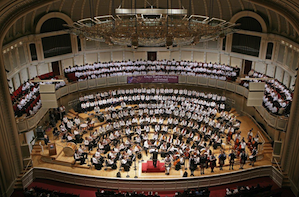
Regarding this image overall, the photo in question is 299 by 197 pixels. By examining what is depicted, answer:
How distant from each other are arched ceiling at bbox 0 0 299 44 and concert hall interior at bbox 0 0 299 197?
0.08 metres

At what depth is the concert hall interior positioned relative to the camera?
47.4 ft

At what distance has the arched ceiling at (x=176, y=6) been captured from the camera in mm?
13727

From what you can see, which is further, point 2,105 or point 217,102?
point 217,102

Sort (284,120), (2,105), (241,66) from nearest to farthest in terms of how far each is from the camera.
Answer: (2,105)
(284,120)
(241,66)

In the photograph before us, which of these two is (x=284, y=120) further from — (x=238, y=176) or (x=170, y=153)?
(x=170, y=153)

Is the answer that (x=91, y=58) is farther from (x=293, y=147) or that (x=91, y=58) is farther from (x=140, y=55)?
(x=293, y=147)

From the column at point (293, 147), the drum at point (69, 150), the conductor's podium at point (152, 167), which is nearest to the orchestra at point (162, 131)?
the conductor's podium at point (152, 167)

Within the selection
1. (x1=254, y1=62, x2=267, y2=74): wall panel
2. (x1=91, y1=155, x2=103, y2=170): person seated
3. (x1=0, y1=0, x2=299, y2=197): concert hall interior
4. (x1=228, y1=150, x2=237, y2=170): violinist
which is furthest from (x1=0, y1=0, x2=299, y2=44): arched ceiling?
(x1=91, y1=155, x2=103, y2=170): person seated

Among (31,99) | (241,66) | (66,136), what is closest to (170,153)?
(66,136)

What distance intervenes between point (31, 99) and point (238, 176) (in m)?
13.8

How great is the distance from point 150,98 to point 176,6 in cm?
871

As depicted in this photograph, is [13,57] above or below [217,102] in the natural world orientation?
above

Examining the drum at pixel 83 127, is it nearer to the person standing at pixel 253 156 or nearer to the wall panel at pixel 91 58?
the wall panel at pixel 91 58

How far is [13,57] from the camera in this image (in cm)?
1912
